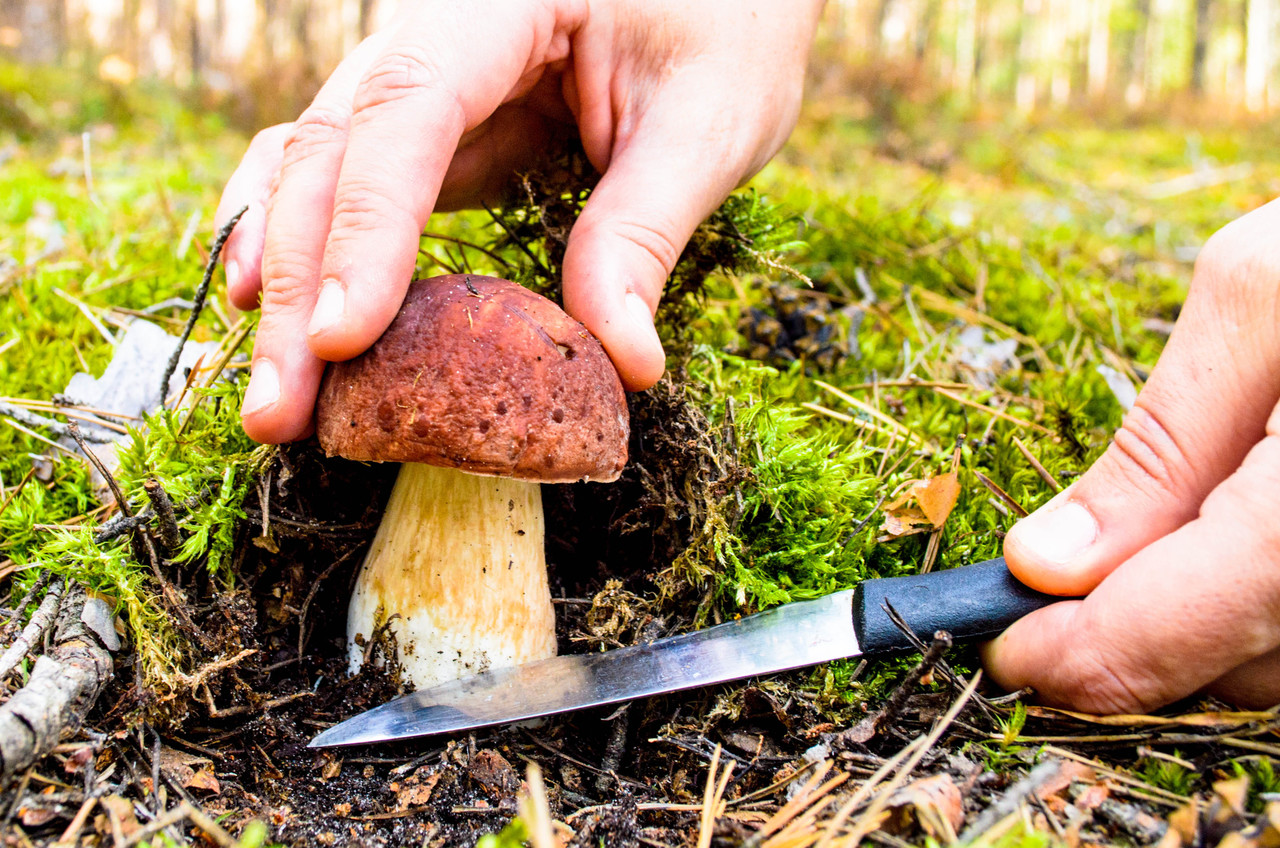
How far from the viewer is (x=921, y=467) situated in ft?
7.61

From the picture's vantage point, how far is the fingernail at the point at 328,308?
1556 mm

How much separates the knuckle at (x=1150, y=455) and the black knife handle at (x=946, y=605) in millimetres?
298

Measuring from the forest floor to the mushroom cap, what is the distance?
0.38m

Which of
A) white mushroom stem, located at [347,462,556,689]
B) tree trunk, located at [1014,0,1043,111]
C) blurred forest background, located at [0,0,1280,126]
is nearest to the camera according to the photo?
white mushroom stem, located at [347,462,556,689]

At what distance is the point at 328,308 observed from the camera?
1568mm

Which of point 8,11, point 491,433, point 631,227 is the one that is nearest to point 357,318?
point 491,433

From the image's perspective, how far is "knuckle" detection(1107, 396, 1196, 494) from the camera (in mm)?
1535

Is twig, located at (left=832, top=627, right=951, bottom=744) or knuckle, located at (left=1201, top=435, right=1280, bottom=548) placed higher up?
knuckle, located at (left=1201, top=435, right=1280, bottom=548)

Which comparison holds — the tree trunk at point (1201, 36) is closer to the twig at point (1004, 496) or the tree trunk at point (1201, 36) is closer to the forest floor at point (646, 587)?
the forest floor at point (646, 587)

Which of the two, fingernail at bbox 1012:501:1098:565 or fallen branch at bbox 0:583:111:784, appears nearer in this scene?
fallen branch at bbox 0:583:111:784

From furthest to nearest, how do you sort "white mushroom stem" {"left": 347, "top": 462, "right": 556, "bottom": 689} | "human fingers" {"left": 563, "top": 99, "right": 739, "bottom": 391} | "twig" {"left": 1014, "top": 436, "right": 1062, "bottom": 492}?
"twig" {"left": 1014, "top": 436, "right": 1062, "bottom": 492} → "white mushroom stem" {"left": 347, "top": 462, "right": 556, "bottom": 689} → "human fingers" {"left": 563, "top": 99, "right": 739, "bottom": 391}

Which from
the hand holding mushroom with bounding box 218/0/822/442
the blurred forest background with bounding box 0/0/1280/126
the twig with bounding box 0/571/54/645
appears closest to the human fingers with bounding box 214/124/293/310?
the hand holding mushroom with bounding box 218/0/822/442

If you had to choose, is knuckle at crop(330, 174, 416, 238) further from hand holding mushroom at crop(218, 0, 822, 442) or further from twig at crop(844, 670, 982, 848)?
twig at crop(844, 670, 982, 848)

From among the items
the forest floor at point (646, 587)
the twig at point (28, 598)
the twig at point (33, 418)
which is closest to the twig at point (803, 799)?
the forest floor at point (646, 587)
